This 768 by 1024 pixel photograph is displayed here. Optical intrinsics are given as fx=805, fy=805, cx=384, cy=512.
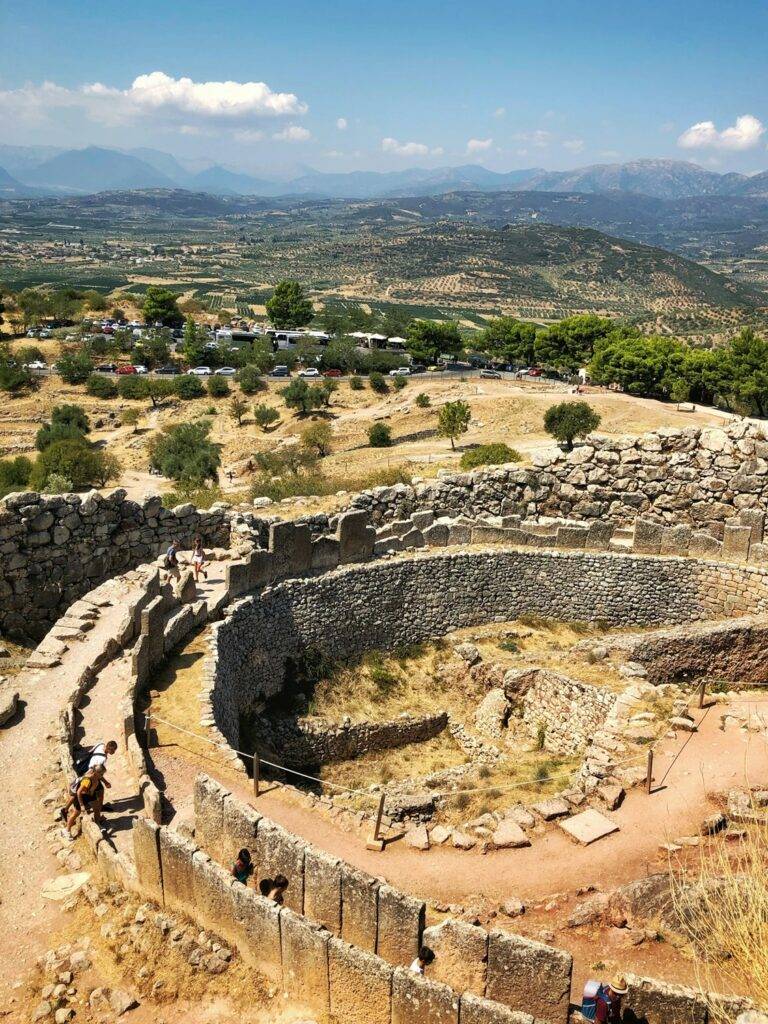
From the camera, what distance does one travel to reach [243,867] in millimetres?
9258

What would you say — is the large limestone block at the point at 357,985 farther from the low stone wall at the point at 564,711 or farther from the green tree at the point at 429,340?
the green tree at the point at 429,340

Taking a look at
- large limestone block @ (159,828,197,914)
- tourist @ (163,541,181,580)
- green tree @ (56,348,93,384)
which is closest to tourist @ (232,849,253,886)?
large limestone block @ (159,828,197,914)

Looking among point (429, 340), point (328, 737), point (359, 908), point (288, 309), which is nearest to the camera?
point (359, 908)

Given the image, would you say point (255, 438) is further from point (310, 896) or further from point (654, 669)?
point (310, 896)

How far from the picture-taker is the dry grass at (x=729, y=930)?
24.4ft

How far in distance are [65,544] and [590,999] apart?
1458 centimetres

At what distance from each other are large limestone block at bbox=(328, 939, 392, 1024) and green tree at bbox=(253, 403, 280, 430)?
60470 mm

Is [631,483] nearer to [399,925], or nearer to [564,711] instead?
[564,711]

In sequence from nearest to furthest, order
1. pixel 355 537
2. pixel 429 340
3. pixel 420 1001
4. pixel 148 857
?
1. pixel 420 1001
2. pixel 148 857
3. pixel 355 537
4. pixel 429 340

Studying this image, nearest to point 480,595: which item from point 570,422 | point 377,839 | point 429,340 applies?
point 377,839

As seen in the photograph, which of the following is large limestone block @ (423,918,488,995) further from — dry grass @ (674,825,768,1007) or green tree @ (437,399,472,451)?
green tree @ (437,399,472,451)

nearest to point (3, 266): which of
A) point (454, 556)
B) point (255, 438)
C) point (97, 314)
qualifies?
point (97, 314)

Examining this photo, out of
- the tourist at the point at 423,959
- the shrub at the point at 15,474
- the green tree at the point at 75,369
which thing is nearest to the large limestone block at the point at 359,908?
the tourist at the point at 423,959

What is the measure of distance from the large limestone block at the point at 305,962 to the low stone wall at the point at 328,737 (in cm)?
775
